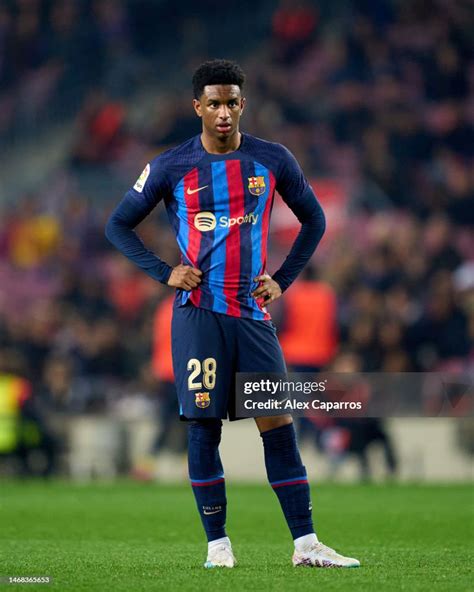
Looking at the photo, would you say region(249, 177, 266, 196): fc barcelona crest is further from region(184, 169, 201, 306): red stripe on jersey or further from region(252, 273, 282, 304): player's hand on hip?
region(252, 273, 282, 304): player's hand on hip

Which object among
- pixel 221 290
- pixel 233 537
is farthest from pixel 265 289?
pixel 233 537

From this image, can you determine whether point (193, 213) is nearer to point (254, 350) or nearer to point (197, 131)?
point (254, 350)

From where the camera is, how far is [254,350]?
495cm

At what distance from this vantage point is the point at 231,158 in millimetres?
5008

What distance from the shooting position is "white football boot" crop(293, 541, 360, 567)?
4836mm

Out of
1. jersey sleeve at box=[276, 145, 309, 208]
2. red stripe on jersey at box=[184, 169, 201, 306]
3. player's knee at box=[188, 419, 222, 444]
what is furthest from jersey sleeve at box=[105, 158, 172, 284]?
player's knee at box=[188, 419, 222, 444]

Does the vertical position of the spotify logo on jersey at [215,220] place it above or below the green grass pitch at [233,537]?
above

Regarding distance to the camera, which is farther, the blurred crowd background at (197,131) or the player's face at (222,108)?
the blurred crowd background at (197,131)

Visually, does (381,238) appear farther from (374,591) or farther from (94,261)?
(374,591)

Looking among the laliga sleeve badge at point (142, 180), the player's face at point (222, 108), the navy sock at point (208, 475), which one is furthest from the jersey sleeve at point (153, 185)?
the navy sock at point (208, 475)

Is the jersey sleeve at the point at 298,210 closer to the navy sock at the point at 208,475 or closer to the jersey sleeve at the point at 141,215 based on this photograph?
the jersey sleeve at the point at 141,215

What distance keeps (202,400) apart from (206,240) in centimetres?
61

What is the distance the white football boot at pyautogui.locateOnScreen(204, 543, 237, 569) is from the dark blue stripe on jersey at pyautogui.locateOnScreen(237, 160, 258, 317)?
2.92 ft

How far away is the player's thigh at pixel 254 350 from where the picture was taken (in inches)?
194
